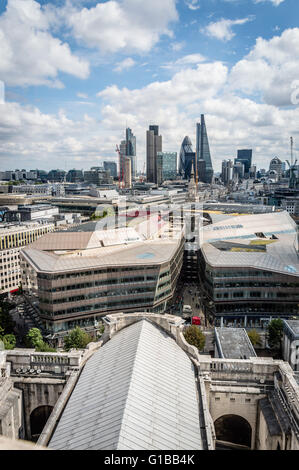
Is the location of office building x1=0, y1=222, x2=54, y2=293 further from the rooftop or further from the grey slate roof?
the grey slate roof

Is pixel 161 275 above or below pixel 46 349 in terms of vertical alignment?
above

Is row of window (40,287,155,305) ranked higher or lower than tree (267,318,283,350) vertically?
higher

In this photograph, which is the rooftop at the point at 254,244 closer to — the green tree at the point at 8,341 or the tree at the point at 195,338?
the tree at the point at 195,338

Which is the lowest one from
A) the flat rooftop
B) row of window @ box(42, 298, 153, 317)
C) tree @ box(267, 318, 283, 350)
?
tree @ box(267, 318, 283, 350)

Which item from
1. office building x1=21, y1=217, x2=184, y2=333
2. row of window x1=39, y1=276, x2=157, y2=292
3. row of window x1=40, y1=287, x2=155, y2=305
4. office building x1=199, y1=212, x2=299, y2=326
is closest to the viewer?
row of window x1=39, y1=276, x2=157, y2=292

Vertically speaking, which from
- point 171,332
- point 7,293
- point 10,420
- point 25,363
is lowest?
point 7,293

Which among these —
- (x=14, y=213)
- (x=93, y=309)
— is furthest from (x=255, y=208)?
(x=93, y=309)

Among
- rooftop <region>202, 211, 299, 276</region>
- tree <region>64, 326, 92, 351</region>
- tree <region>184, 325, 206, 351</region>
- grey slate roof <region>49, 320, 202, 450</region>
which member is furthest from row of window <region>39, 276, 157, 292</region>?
grey slate roof <region>49, 320, 202, 450</region>

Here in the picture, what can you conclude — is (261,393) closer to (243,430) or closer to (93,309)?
(243,430)
